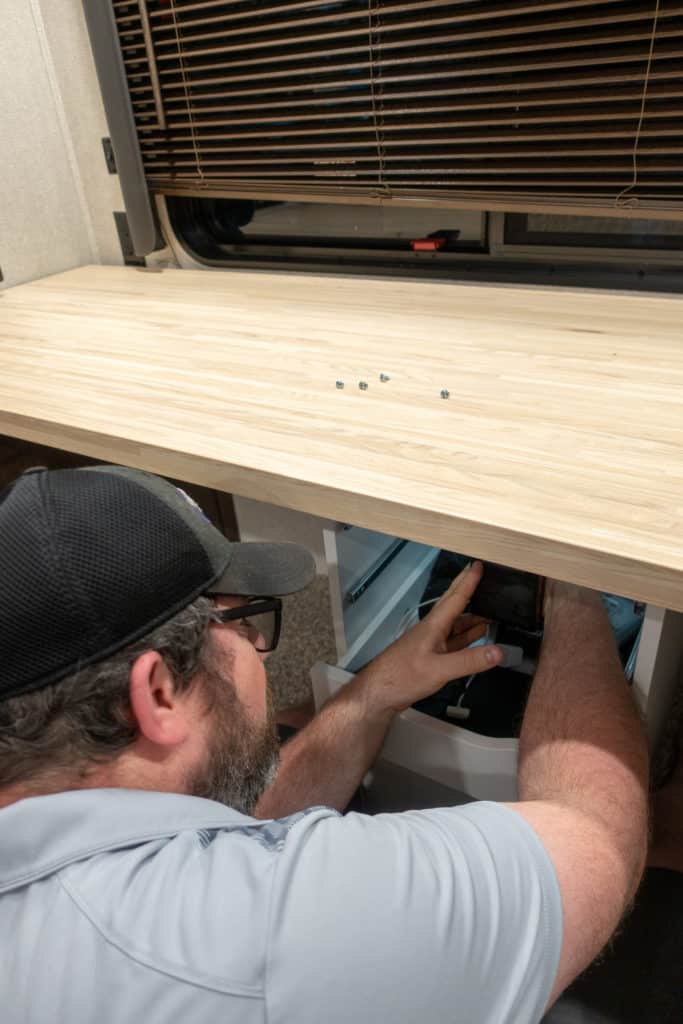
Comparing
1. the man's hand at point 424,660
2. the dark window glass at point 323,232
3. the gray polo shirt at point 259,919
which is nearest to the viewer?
the gray polo shirt at point 259,919

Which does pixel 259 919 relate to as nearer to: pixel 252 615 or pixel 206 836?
pixel 206 836

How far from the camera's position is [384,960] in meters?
0.47

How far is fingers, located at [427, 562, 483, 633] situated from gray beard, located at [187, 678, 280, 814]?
0.91 feet

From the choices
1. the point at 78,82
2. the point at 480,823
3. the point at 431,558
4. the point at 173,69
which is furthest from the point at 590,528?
the point at 78,82

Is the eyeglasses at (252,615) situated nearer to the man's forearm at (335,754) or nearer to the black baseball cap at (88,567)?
the black baseball cap at (88,567)

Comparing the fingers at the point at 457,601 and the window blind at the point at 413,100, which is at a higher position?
the window blind at the point at 413,100

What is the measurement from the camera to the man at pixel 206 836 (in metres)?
0.46

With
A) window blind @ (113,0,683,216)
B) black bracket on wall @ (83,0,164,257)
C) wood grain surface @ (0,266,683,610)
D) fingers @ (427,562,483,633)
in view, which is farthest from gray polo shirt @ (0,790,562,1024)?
black bracket on wall @ (83,0,164,257)

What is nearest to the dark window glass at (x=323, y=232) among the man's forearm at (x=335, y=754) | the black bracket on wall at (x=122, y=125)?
the black bracket on wall at (x=122, y=125)

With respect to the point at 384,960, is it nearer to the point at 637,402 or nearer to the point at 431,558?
the point at 637,402

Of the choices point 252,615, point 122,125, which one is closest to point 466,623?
point 252,615

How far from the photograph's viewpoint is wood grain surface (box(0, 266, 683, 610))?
2.16 feet

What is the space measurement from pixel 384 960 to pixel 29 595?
1.16ft

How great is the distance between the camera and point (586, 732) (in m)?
0.74
